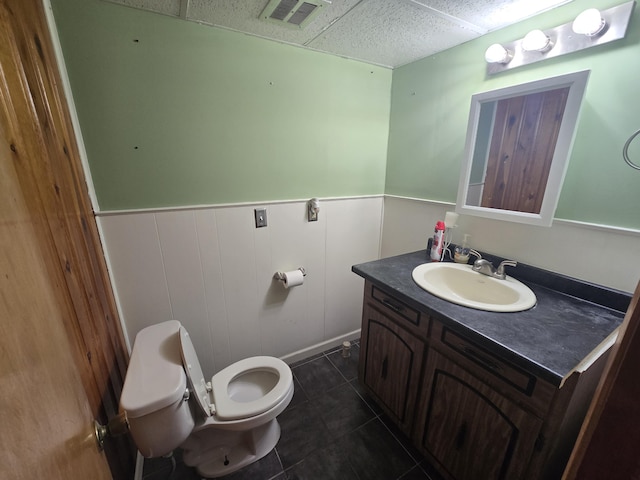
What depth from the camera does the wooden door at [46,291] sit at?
372mm

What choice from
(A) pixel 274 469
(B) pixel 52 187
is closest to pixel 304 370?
(A) pixel 274 469

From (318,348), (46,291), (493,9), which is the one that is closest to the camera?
(46,291)

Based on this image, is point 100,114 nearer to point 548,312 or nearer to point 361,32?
point 361,32

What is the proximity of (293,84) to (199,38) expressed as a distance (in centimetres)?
50

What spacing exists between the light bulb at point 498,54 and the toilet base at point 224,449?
2.14 meters

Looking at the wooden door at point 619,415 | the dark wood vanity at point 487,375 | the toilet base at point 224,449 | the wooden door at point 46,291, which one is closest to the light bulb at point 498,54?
the dark wood vanity at point 487,375

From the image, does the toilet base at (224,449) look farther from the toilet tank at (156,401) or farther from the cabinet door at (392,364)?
the cabinet door at (392,364)

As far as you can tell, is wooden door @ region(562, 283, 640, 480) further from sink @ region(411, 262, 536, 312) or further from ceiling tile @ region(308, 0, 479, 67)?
ceiling tile @ region(308, 0, 479, 67)

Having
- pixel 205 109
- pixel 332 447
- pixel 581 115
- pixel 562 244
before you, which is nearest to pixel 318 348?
pixel 332 447

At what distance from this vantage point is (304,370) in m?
1.93

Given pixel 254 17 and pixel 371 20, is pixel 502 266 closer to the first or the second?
pixel 371 20

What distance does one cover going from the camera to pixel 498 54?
1.23 m

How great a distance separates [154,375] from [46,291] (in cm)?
65

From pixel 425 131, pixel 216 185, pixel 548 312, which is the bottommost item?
pixel 548 312
